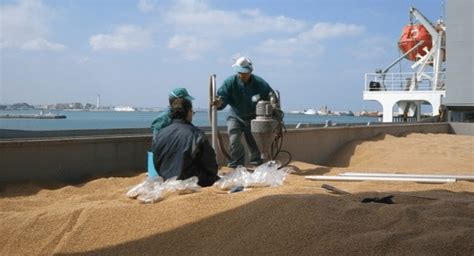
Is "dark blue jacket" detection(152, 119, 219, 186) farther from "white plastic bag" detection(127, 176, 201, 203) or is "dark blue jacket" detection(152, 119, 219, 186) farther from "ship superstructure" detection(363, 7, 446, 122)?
"ship superstructure" detection(363, 7, 446, 122)

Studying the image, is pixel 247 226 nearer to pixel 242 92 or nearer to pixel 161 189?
pixel 161 189

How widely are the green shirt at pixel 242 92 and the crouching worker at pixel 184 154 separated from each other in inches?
82.4

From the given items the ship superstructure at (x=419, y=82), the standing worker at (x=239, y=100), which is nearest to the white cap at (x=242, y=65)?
the standing worker at (x=239, y=100)

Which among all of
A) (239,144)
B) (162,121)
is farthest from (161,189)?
(239,144)

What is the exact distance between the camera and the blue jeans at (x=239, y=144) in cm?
708

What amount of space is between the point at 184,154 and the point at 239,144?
2.51 m

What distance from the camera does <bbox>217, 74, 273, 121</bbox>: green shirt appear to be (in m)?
7.05

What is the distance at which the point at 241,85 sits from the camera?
23.1ft

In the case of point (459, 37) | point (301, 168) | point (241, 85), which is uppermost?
point (459, 37)

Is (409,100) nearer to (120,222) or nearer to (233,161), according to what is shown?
(233,161)

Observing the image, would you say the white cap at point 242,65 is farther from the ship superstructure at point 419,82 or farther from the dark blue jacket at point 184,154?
the ship superstructure at point 419,82

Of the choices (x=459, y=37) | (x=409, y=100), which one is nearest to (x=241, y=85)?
(x=459, y=37)

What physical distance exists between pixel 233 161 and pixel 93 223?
3.61m

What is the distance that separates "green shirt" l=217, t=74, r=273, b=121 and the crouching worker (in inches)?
82.4
